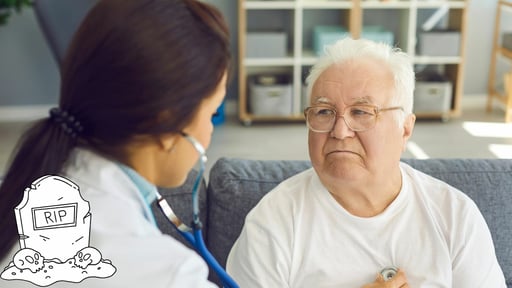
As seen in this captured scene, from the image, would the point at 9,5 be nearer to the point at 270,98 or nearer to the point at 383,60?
the point at 270,98

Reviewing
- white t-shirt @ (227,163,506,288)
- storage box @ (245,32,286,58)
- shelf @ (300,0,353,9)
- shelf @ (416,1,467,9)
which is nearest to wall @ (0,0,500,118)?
storage box @ (245,32,286,58)

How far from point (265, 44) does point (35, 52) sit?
5.13ft

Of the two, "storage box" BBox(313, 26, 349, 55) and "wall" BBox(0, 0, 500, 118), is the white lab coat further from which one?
"wall" BBox(0, 0, 500, 118)

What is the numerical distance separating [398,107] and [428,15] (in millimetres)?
3521

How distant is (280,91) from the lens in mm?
4461

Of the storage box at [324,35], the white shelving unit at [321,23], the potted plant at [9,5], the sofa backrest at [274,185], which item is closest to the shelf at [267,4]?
the white shelving unit at [321,23]

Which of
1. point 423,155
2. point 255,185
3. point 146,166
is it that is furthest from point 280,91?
point 146,166

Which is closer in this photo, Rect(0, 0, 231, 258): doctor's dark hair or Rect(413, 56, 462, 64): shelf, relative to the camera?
Rect(0, 0, 231, 258): doctor's dark hair

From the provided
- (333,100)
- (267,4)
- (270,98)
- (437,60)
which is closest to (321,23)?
(267,4)

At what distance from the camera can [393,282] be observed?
55.3 inches

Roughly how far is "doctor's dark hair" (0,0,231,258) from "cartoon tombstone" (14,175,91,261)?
1 cm

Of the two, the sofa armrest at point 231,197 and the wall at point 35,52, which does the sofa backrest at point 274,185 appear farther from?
the wall at point 35,52

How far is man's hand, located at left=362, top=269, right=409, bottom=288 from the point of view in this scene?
140 centimetres

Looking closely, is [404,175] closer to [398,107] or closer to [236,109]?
[398,107]
